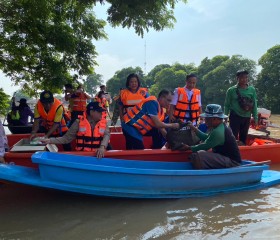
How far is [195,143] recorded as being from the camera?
497 cm

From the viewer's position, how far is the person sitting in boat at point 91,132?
167 inches

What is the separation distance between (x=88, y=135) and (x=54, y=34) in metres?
3.68

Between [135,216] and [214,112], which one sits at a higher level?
[214,112]

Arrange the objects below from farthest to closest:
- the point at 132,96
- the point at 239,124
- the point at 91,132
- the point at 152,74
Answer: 1. the point at 152,74
2. the point at 239,124
3. the point at 132,96
4. the point at 91,132

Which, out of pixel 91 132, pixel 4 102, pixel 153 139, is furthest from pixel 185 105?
pixel 4 102

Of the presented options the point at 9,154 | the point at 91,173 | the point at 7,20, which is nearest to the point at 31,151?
the point at 9,154

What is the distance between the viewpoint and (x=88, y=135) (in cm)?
433

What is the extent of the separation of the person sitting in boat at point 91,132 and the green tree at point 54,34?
1.56 metres

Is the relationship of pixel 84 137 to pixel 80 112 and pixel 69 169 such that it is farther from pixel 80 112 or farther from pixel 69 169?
pixel 80 112

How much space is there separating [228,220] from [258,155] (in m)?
2.62

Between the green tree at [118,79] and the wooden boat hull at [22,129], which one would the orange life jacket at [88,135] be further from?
the green tree at [118,79]

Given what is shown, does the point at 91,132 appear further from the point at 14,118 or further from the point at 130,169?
the point at 14,118

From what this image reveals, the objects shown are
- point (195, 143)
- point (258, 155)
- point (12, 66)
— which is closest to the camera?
point (195, 143)

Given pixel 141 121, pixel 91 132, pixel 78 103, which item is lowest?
pixel 91 132
